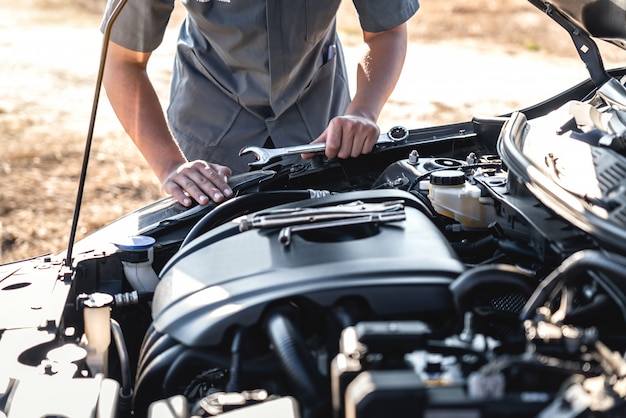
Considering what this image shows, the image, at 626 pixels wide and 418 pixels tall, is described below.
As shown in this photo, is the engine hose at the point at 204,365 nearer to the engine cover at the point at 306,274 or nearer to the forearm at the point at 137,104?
the engine cover at the point at 306,274

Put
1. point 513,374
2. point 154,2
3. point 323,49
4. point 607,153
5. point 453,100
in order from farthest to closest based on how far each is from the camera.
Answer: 1. point 453,100
2. point 323,49
3. point 154,2
4. point 607,153
5. point 513,374

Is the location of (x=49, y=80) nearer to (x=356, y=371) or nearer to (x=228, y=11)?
(x=228, y=11)

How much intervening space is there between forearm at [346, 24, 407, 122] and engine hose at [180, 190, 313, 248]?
2.02 feet

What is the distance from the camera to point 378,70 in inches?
82.5

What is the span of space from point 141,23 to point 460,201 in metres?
0.94

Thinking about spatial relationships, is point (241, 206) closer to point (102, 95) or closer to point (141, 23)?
point (141, 23)

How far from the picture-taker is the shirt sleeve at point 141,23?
185cm

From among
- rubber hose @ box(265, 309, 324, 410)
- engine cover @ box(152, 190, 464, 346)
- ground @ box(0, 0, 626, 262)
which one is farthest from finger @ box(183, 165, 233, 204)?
ground @ box(0, 0, 626, 262)

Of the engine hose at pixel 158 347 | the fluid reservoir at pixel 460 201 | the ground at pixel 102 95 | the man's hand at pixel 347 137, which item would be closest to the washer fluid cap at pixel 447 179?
the fluid reservoir at pixel 460 201

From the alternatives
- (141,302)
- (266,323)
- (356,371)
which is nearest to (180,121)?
(141,302)

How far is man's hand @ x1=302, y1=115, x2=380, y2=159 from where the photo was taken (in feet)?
5.22

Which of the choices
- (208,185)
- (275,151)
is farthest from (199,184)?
(275,151)

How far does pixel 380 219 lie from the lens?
114 centimetres

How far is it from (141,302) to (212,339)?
0.99 feet
